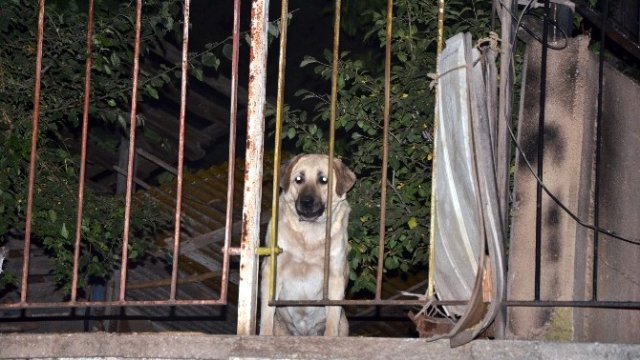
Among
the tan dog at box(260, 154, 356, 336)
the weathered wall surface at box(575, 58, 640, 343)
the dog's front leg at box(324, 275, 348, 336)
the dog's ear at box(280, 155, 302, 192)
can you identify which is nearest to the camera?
the weathered wall surface at box(575, 58, 640, 343)

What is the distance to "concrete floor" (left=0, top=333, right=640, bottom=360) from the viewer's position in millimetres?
3793

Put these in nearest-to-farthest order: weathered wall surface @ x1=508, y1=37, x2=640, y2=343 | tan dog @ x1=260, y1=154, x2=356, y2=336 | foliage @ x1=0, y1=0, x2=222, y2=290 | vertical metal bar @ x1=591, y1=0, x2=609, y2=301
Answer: vertical metal bar @ x1=591, y1=0, x2=609, y2=301
weathered wall surface @ x1=508, y1=37, x2=640, y2=343
tan dog @ x1=260, y1=154, x2=356, y2=336
foliage @ x1=0, y1=0, x2=222, y2=290

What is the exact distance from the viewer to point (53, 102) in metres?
7.25

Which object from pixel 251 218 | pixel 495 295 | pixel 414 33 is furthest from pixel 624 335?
pixel 414 33

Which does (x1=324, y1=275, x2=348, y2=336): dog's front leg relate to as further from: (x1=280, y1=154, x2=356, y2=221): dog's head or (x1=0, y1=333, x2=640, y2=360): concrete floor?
(x1=0, y1=333, x2=640, y2=360): concrete floor

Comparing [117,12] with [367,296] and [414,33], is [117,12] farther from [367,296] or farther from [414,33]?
[367,296]

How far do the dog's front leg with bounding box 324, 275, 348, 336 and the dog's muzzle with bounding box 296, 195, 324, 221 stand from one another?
0.47 m

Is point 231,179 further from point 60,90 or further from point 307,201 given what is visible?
point 60,90

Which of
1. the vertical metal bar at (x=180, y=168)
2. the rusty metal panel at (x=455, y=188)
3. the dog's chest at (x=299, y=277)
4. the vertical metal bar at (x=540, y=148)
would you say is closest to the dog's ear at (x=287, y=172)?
the dog's chest at (x=299, y=277)

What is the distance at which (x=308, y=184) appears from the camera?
7.09 m

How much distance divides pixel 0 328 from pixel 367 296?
12.3 feet

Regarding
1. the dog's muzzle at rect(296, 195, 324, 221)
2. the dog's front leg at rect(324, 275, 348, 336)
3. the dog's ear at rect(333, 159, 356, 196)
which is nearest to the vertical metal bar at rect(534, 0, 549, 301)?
the dog's front leg at rect(324, 275, 348, 336)

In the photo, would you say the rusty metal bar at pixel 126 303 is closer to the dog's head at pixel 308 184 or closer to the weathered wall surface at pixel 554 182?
the weathered wall surface at pixel 554 182

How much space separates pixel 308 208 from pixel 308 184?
0.17 m
